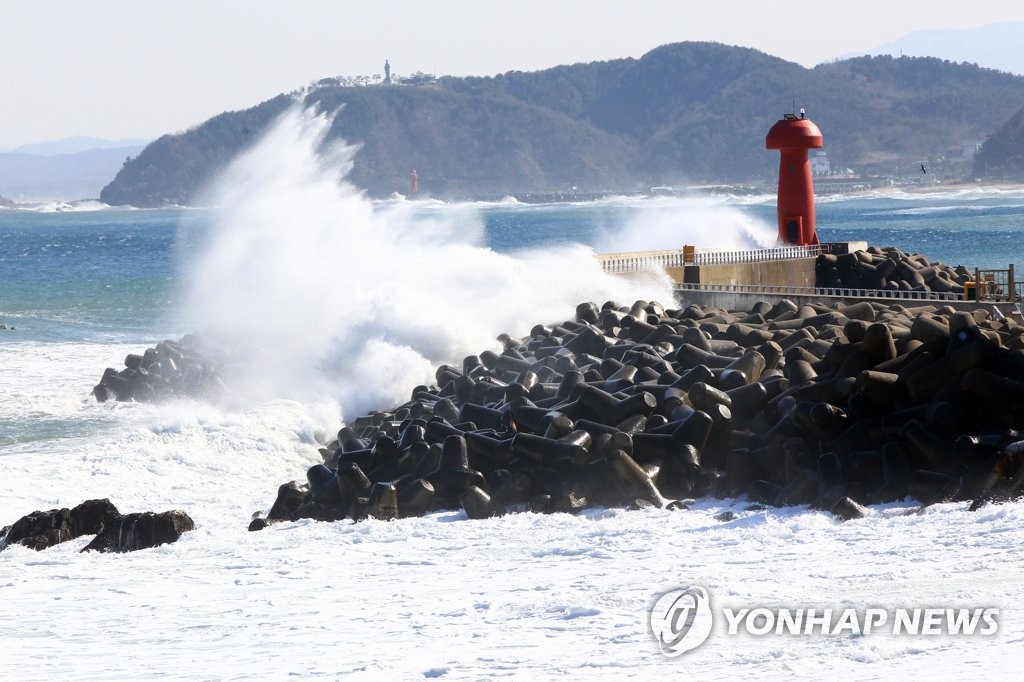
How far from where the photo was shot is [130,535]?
34.5ft

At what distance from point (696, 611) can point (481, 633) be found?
120 cm

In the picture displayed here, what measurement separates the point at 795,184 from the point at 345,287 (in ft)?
36.6

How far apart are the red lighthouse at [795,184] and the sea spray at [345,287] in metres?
6.66

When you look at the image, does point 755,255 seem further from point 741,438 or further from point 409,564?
point 409,564

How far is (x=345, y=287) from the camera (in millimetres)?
21328

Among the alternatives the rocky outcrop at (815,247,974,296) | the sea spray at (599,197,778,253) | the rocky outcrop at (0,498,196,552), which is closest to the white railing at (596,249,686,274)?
the rocky outcrop at (815,247,974,296)

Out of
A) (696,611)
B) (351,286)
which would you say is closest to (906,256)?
(351,286)

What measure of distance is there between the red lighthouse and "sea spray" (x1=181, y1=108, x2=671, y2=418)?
6.66 metres

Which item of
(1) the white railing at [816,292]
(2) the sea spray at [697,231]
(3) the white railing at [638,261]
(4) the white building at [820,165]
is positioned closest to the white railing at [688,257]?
(3) the white railing at [638,261]

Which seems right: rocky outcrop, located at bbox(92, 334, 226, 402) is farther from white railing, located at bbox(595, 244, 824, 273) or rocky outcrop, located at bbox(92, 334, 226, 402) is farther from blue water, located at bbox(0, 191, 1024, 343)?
blue water, located at bbox(0, 191, 1024, 343)

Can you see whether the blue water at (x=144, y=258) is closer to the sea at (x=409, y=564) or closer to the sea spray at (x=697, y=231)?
the sea spray at (x=697, y=231)

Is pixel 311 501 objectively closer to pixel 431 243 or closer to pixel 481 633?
pixel 481 633

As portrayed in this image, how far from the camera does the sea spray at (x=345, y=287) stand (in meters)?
18.5

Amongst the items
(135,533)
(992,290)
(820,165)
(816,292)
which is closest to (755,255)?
(816,292)
